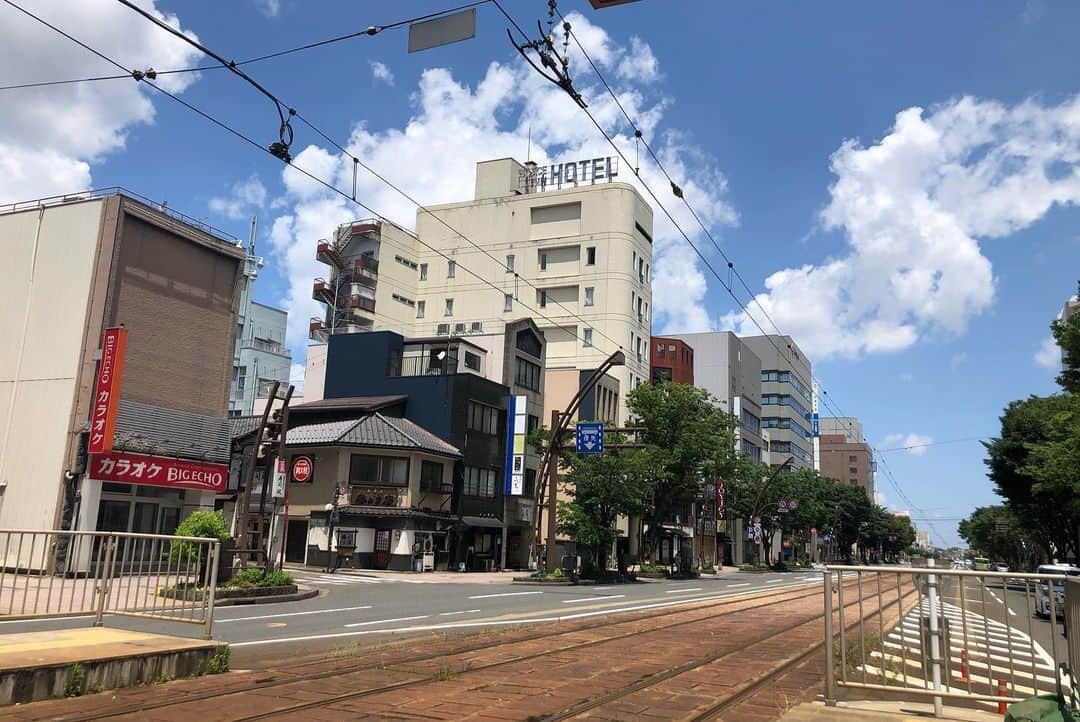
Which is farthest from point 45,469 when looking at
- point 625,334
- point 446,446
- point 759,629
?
point 625,334

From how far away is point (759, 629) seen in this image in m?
17.3

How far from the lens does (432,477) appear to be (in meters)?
43.8

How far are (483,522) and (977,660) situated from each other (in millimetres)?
39940

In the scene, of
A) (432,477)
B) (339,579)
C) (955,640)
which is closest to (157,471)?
(339,579)

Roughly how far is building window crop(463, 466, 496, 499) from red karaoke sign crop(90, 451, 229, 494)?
16.6 meters

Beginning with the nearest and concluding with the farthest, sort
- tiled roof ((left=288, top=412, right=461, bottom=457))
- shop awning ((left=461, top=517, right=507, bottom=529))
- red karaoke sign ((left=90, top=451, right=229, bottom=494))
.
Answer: red karaoke sign ((left=90, top=451, right=229, bottom=494)) < tiled roof ((left=288, top=412, right=461, bottom=457)) < shop awning ((left=461, top=517, right=507, bottom=529))

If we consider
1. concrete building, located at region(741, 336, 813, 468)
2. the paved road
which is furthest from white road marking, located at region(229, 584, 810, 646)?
concrete building, located at region(741, 336, 813, 468)

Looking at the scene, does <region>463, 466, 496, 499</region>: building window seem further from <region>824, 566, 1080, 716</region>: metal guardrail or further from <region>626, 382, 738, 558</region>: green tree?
<region>824, 566, 1080, 716</region>: metal guardrail

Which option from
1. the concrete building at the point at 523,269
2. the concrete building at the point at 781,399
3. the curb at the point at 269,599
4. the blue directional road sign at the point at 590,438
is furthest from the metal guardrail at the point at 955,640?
the concrete building at the point at 781,399

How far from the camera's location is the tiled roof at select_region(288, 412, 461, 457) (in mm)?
41500

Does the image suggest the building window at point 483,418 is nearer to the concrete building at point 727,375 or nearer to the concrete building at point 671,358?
the concrete building at point 671,358

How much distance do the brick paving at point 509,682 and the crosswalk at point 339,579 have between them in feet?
55.6

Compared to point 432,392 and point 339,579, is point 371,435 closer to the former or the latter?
point 432,392

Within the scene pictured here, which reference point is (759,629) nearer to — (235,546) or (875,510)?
(235,546)
